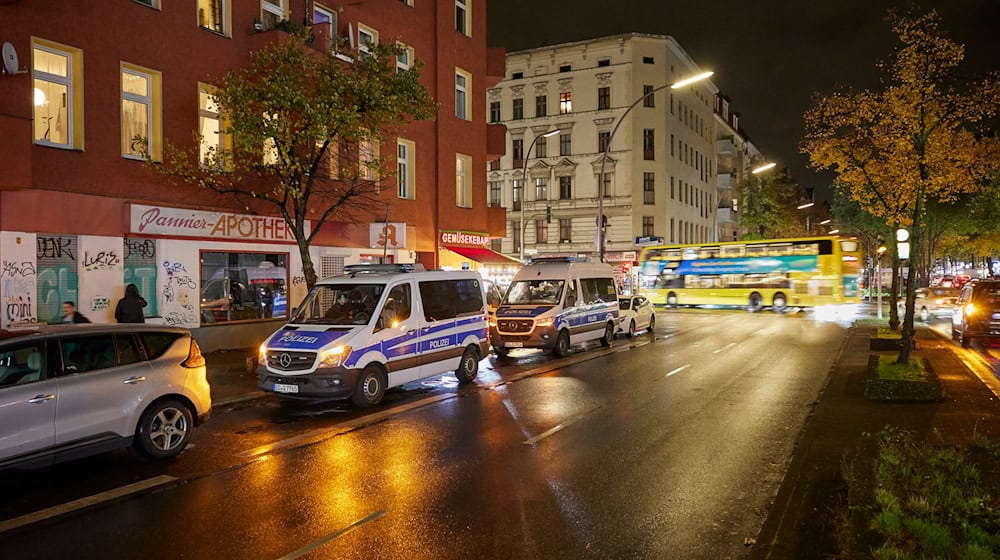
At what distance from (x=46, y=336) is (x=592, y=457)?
19.6 feet

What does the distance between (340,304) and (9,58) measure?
7438mm

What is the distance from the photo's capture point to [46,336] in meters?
7.35

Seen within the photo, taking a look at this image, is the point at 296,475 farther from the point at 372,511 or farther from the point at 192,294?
the point at 192,294

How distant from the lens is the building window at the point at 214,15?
56.9 ft

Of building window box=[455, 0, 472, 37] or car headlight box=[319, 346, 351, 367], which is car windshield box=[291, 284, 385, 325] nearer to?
car headlight box=[319, 346, 351, 367]

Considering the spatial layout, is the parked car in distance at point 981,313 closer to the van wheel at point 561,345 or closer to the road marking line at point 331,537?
the van wheel at point 561,345

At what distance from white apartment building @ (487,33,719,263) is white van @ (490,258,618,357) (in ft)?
104

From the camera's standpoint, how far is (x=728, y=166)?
77.6 meters

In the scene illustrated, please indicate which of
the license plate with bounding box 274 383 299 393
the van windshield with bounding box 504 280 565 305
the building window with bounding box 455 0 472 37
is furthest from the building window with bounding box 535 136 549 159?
the license plate with bounding box 274 383 299 393

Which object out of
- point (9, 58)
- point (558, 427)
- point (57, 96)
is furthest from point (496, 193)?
point (558, 427)

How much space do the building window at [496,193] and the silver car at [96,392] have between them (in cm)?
4917

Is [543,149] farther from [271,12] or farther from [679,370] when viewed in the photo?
[679,370]

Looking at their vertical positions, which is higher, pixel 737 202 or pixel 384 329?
pixel 737 202

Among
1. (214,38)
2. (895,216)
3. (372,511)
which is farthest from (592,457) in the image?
(214,38)
